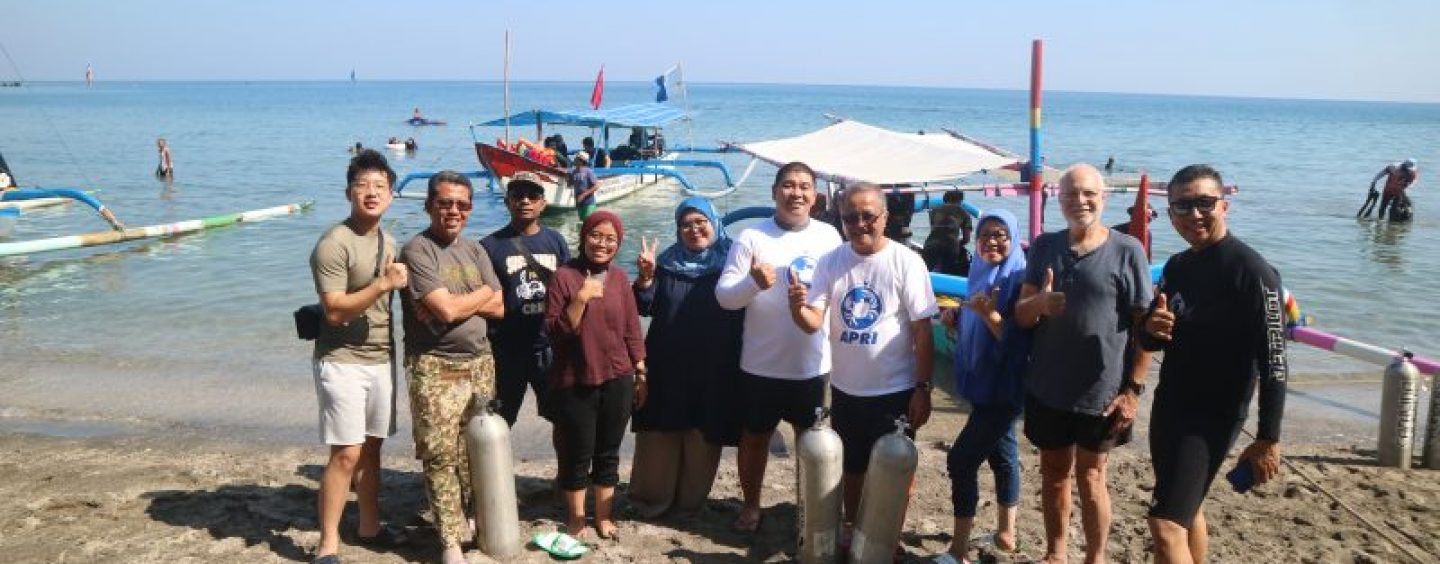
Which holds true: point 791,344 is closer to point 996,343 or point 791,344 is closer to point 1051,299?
point 996,343

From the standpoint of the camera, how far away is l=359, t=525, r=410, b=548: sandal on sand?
14.4ft

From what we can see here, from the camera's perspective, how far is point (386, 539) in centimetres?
442

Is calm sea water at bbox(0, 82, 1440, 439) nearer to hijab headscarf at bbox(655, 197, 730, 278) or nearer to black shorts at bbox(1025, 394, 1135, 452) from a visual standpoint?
hijab headscarf at bbox(655, 197, 730, 278)

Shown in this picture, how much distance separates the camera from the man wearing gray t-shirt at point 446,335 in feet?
12.6

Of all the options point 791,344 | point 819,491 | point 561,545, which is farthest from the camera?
point 561,545

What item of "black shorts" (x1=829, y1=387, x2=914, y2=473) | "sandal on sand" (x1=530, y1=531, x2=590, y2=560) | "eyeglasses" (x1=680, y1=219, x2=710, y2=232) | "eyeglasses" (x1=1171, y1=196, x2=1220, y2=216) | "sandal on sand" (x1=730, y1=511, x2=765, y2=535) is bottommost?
"sandal on sand" (x1=730, y1=511, x2=765, y2=535)

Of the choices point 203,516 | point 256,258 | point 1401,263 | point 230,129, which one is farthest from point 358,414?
point 230,129

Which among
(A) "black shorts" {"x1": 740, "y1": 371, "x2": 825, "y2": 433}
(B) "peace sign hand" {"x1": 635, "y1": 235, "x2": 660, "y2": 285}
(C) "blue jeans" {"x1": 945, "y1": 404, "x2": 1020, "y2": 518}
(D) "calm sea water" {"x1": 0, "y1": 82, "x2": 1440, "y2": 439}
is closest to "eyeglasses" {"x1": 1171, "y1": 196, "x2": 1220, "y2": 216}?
(C) "blue jeans" {"x1": 945, "y1": 404, "x2": 1020, "y2": 518}

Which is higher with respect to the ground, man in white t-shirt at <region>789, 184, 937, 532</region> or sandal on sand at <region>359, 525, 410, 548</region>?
man in white t-shirt at <region>789, 184, 937, 532</region>

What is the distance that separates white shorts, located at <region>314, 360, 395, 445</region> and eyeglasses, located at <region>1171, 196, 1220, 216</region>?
10.2 feet

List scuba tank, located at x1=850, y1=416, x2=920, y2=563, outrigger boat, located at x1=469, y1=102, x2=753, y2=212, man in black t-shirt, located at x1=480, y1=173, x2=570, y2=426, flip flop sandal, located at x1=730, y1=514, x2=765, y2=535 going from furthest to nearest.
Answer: outrigger boat, located at x1=469, y1=102, x2=753, y2=212 < flip flop sandal, located at x1=730, y1=514, x2=765, y2=535 < man in black t-shirt, located at x1=480, y1=173, x2=570, y2=426 < scuba tank, located at x1=850, y1=416, x2=920, y2=563

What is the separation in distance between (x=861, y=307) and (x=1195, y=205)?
50.3 inches

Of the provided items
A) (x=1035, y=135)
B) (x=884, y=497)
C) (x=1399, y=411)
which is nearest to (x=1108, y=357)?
(x=884, y=497)

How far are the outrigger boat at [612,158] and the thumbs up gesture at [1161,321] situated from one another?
1570cm
